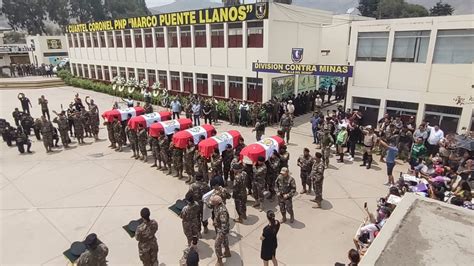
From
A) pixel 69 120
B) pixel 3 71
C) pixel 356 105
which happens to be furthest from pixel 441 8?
pixel 3 71

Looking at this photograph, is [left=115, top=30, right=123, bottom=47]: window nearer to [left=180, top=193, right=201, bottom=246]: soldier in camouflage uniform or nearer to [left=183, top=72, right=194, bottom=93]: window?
[left=183, top=72, right=194, bottom=93]: window

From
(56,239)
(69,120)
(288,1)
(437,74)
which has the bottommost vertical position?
(56,239)

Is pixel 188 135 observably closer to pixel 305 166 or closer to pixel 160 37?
pixel 305 166

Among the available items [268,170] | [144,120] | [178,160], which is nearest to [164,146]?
[178,160]

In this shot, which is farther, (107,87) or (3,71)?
(3,71)

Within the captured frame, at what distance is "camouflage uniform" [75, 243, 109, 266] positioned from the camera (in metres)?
4.68

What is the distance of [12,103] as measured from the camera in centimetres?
2267

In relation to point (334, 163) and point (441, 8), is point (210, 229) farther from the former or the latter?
point (441, 8)

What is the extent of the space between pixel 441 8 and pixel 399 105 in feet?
222

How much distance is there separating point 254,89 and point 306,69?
4176 millimetres

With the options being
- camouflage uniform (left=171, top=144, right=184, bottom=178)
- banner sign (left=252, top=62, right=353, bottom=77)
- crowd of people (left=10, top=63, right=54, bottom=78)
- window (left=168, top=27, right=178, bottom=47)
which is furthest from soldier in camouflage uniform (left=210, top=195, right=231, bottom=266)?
crowd of people (left=10, top=63, right=54, bottom=78)

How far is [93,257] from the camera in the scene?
4.73 meters

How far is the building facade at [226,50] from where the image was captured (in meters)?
17.0

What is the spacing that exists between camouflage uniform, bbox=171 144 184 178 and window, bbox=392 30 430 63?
9934 mm
